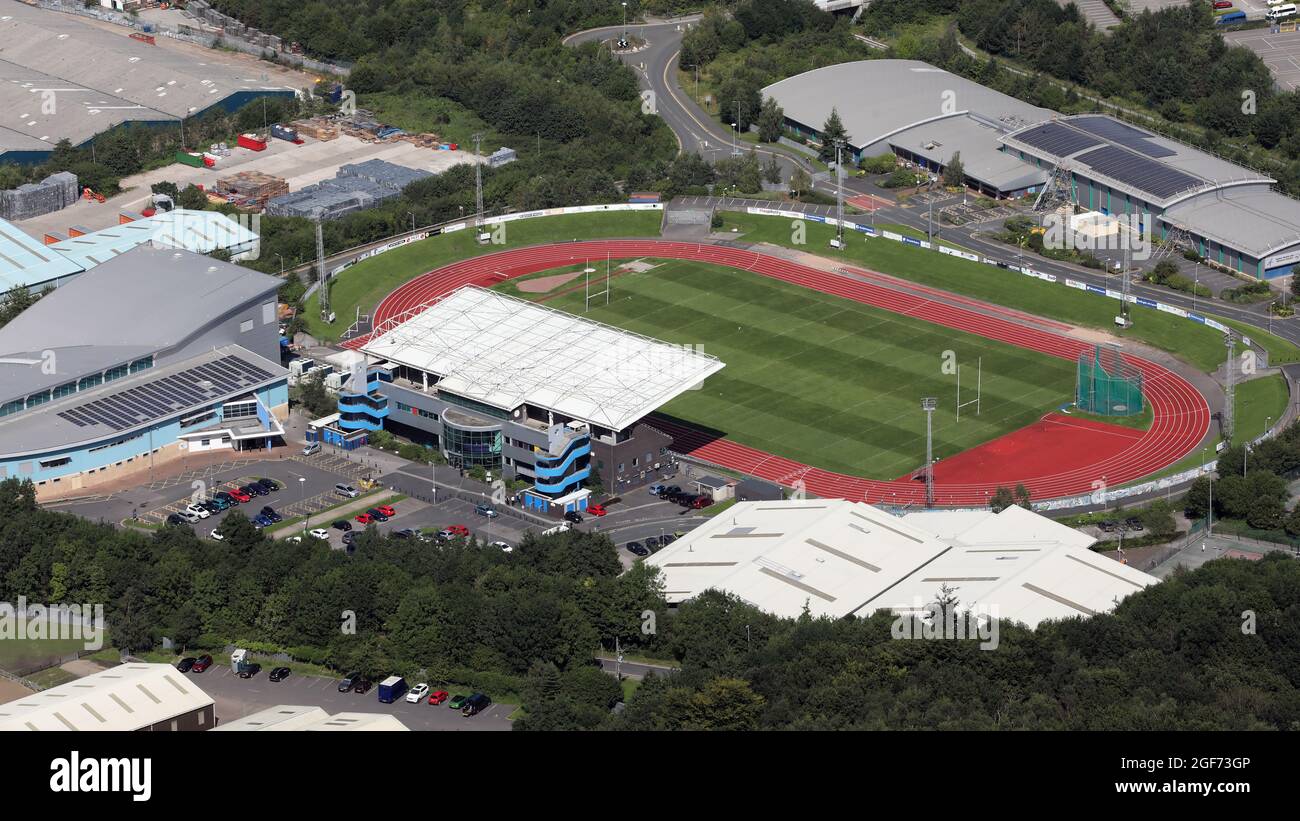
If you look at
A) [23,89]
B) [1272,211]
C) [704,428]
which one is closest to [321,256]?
[704,428]

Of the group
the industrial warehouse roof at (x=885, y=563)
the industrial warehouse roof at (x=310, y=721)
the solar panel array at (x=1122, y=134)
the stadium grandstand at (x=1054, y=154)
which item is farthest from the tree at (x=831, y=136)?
the industrial warehouse roof at (x=310, y=721)

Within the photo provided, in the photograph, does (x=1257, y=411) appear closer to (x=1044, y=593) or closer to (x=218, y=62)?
(x=1044, y=593)

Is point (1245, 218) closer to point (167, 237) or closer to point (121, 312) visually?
point (167, 237)

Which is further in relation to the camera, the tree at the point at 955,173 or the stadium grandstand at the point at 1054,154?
the tree at the point at 955,173

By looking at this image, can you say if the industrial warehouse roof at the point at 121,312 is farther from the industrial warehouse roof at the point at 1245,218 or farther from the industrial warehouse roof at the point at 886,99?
the industrial warehouse roof at the point at 1245,218

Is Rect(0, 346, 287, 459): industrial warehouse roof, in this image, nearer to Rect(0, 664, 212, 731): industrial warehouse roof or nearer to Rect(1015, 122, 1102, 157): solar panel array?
Rect(0, 664, 212, 731): industrial warehouse roof
